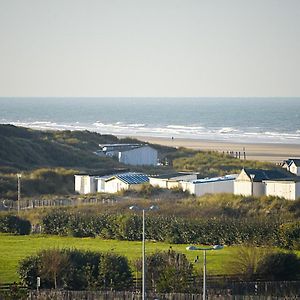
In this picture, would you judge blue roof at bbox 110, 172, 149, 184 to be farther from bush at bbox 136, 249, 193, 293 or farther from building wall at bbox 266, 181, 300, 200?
bush at bbox 136, 249, 193, 293

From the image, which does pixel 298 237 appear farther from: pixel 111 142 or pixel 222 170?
pixel 111 142

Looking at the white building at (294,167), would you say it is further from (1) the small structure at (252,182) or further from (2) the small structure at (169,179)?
(1) the small structure at (252,182)

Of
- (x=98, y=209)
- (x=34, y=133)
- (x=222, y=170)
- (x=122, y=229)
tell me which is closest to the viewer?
(x=122, y=229)

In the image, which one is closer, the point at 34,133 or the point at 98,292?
the point at 98,292

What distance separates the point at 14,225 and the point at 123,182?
1327 cm

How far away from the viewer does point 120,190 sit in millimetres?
53844

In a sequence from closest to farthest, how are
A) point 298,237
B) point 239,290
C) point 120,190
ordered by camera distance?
point 239,290, point 298,237, point 120,190

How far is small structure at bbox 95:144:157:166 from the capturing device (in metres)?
71.9

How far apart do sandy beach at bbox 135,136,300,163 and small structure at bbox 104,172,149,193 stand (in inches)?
871

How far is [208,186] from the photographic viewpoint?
173ft

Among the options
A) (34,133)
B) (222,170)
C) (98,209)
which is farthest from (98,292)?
(34,133)

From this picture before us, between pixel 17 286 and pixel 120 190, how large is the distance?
25460mm

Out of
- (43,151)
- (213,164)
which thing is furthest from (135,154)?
(213,164)

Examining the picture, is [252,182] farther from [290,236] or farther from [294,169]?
[290,236]
